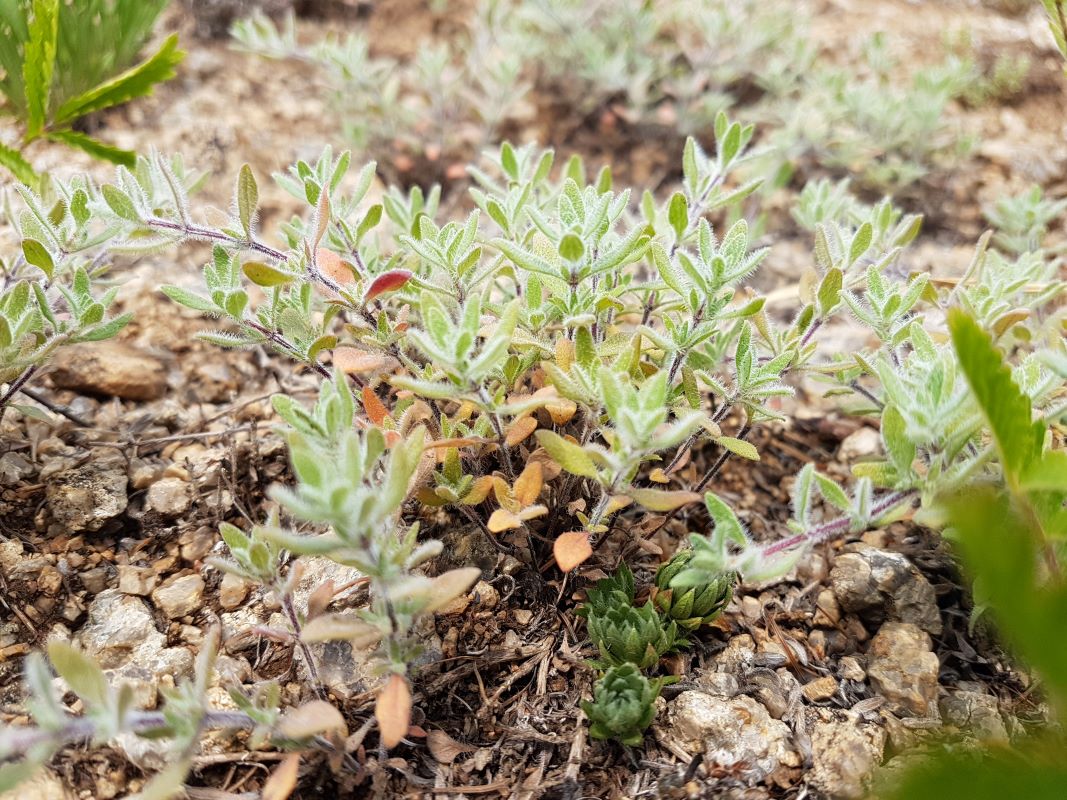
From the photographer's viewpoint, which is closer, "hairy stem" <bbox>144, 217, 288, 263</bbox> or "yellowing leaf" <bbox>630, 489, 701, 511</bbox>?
"yellowing leaf" <bbox>630, 489, 701, 511</bbox>

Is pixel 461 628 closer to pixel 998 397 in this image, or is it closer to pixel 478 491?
pixel 478 491

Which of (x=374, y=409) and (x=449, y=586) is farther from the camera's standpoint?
(x=374, y=409)

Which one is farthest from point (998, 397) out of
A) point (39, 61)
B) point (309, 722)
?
point (39, 61)

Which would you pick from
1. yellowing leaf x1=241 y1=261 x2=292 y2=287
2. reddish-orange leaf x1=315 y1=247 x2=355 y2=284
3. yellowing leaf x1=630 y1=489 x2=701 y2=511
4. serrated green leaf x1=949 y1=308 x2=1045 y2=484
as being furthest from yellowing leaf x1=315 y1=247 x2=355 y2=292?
serrated green leaf x1=949 y1=308 x2=1045 y2=484

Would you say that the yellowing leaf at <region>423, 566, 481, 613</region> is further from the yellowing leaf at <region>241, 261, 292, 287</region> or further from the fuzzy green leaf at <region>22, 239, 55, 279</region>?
the fuzzy green leaf at <region>22, 239, 55, 279</region>

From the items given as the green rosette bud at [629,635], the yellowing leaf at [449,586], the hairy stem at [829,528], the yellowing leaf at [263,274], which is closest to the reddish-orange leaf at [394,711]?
the yellowing leaf at [449,586]

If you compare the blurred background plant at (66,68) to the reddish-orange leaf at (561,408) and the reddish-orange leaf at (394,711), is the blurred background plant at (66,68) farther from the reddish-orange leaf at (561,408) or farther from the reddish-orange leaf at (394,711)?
the reddish-orange leaf at (394,711)
